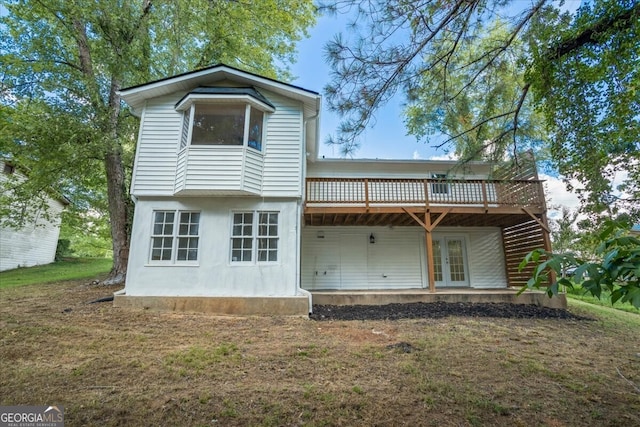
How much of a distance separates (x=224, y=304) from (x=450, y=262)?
27.4ft

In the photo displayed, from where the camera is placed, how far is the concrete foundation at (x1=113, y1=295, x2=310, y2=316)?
715 centimetres

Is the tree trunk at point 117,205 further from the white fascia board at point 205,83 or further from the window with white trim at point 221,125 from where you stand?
the window with white trim at point 221,125

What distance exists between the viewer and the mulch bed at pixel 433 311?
24.1ft

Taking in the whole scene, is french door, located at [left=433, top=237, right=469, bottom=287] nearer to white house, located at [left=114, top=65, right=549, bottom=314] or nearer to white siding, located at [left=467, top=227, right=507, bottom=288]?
white siding, located at [left=467, top=227, right=507, bottom=288]

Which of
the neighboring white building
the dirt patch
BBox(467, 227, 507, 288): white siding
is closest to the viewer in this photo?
the dirt patch

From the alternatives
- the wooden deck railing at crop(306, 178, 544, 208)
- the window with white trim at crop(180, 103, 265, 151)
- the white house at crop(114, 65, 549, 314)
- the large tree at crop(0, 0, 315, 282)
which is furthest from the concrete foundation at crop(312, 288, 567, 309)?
the large tree at crop(0, 0, 315, 282)

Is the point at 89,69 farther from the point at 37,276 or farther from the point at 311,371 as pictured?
the point at 311,371

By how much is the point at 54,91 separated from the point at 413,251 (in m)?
13.0

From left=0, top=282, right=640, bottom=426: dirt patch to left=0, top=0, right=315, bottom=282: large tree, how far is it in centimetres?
511

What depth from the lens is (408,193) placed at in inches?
409

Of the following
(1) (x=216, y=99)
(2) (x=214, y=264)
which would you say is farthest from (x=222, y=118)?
(2) (x=214, y=264)

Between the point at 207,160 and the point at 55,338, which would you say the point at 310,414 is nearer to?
the point at 55,338

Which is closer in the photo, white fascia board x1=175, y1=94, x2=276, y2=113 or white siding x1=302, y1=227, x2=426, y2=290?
white fascia board x1=175, y1=94, x2=276, y2=113

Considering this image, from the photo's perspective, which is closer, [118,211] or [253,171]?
[253,171]
